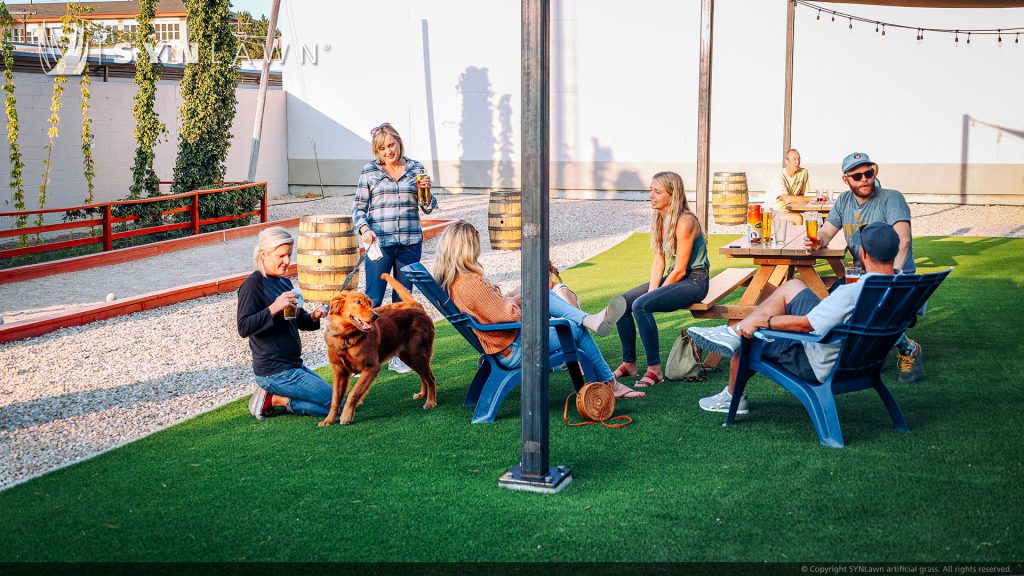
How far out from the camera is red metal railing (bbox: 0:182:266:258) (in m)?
11.6

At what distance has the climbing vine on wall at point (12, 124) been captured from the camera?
13672mm

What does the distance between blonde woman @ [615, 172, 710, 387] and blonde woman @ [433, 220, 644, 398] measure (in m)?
0.67

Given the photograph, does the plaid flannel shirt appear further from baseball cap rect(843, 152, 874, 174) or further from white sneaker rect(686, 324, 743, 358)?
baseball cap rect(843, 152, 874, 174)

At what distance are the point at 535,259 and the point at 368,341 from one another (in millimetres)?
1578

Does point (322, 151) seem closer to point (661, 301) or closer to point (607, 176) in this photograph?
point (607, 176)

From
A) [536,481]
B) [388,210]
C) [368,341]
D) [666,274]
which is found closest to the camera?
[536,481]

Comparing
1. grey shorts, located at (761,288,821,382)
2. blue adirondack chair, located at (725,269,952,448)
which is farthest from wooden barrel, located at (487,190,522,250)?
blue adirondack chair, located at (725,269,952,448)

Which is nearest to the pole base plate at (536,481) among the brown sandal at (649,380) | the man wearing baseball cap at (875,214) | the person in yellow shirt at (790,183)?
the brown sandal at (649,380)

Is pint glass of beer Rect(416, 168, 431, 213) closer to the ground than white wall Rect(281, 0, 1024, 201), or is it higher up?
closer to the ground

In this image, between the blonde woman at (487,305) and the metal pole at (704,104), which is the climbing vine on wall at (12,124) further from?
the blonde woman at (487,305)

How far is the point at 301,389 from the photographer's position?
5.41 meters

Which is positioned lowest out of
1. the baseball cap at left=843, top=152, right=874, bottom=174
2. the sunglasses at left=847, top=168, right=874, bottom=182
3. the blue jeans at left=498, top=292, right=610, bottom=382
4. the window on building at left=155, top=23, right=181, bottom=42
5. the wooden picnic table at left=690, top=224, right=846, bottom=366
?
the blue jeans at left=498, top=292, right=610, bottom=382

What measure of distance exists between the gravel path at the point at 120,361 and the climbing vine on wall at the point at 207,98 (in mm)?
3000

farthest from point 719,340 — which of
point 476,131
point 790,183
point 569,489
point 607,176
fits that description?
point 476,131
